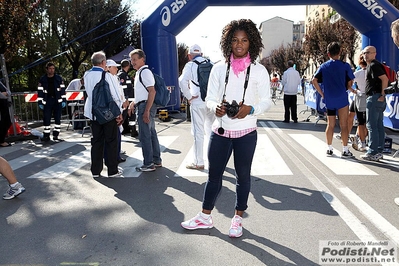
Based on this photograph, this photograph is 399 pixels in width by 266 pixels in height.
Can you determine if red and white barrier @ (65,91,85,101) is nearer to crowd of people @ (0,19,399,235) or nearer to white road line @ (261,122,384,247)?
crowd of people @ (0,19,399,235)

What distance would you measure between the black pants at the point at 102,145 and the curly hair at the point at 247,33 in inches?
116

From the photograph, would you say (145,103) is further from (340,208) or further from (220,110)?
(340,208)

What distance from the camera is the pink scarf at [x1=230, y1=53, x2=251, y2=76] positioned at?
3346mm

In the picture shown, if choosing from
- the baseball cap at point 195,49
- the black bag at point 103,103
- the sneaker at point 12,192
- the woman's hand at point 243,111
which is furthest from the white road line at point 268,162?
the sneaker at point 12,192

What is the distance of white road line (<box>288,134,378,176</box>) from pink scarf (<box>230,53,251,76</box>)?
3.21 m

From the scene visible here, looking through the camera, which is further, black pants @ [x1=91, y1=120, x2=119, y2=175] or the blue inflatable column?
the blue inflatable column

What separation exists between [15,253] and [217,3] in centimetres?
1262

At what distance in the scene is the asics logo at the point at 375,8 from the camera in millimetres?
12812

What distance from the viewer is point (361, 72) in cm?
760

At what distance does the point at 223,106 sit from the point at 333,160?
4.25m

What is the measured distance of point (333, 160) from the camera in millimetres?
6719

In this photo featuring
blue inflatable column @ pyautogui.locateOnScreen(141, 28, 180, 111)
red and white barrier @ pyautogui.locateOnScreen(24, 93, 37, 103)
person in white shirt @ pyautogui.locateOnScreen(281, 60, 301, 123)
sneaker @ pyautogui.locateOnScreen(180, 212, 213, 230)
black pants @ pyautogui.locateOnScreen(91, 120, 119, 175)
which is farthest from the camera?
blue inflatable column @ pyautogui.locateOnScreen(141, 28, 180, 111)

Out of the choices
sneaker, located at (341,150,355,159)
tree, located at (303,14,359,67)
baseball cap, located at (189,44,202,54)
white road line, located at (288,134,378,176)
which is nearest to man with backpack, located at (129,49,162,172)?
baseball cap, located at (189,44,202,54)

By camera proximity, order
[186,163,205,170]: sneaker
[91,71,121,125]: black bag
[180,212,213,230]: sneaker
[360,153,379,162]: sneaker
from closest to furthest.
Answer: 1. [180,212,213,230]: sneaker
2. [91,71,121,125]: black bag
3. [186,163,205,170]: sneaker
4. [360,153,379,162]: sneaker
